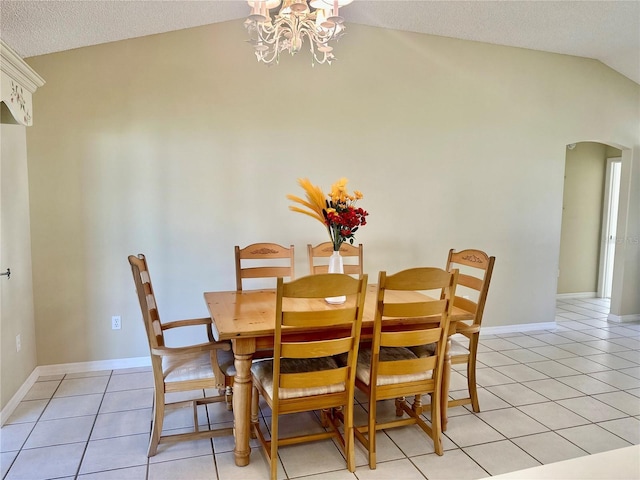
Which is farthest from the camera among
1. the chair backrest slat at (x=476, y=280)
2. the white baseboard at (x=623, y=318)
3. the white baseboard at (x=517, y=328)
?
the white baseboard at (x=623, y=318)

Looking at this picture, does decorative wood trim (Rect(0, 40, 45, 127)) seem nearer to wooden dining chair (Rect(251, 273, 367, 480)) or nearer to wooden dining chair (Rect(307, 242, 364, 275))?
wooden dining chair (Rect(251, 273, 367, 480))

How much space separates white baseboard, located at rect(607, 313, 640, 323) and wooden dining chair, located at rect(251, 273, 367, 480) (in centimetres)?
433

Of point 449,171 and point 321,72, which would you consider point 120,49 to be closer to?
point 321,72

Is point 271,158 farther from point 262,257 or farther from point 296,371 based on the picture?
point 296,371

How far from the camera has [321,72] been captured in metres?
3.72

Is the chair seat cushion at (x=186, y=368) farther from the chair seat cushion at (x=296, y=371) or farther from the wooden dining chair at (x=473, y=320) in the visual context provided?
the wooden dining chair at (x=473, y=320)

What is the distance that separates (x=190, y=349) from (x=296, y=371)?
0.57 m

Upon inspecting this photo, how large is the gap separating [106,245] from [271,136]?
1590 millimetres

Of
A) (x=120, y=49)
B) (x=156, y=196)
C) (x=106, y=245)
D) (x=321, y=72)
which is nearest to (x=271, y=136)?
(x=321, y=72)

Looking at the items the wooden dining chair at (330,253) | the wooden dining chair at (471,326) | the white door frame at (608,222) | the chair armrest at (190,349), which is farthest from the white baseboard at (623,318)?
the chair armrest at (190,349)

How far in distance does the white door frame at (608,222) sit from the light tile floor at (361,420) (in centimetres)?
306

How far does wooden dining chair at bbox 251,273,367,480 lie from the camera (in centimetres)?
196

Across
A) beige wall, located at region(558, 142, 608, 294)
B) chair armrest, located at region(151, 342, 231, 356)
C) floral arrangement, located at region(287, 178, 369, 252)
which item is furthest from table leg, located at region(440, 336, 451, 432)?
beige wall, located at region(558, 142, 608, 294)

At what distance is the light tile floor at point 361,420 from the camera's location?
86.2 inches
